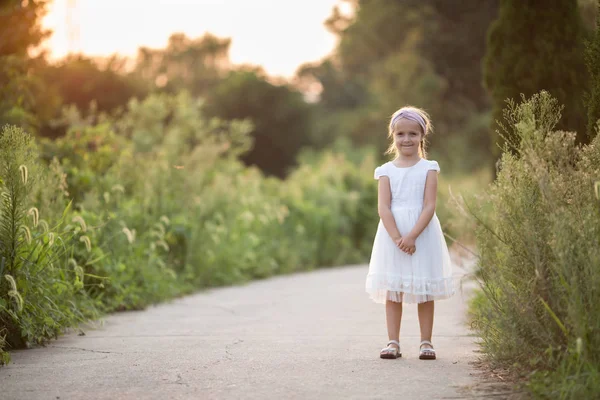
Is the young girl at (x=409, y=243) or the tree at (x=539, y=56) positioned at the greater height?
the tree at (x=539, y=56)

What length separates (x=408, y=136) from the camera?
6.06m

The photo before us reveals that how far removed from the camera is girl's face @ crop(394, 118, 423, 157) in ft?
19.9

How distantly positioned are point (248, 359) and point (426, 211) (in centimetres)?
161

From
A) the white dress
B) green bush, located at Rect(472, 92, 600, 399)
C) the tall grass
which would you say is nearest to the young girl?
the white dress

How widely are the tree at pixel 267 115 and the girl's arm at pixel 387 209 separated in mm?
35385

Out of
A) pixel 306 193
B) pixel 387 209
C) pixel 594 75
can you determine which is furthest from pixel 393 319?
pixel 306 193

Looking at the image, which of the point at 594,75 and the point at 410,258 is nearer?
the point at 594,75

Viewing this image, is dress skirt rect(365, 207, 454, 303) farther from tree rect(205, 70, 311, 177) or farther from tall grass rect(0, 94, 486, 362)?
tree rect(205, 70, 311, 177)

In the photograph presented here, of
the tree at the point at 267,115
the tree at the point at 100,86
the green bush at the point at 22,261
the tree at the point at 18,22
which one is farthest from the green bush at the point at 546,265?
the tree at the point at 267,115

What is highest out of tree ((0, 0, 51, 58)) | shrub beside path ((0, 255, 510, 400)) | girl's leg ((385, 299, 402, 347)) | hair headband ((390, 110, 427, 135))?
tree ((0, 0, 51, 58))

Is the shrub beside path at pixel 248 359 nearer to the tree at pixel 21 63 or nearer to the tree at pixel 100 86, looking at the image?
the tree at pixel 21 63

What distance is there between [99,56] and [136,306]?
85.7 feet

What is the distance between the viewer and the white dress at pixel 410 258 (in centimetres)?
585

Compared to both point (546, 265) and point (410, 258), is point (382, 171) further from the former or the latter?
point (546, 265)
